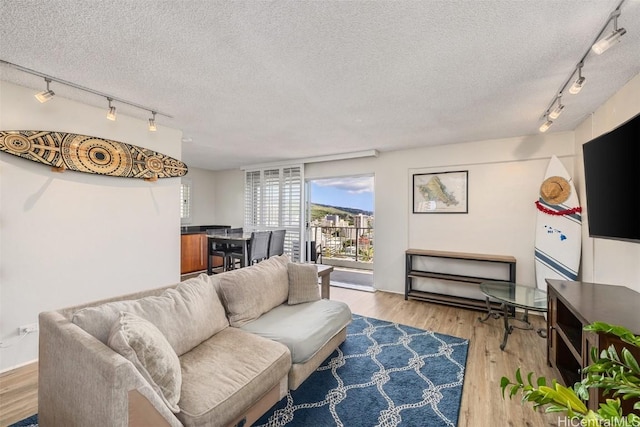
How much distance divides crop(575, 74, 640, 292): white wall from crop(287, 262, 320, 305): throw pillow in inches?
100

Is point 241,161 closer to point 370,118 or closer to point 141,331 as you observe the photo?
point 370,118

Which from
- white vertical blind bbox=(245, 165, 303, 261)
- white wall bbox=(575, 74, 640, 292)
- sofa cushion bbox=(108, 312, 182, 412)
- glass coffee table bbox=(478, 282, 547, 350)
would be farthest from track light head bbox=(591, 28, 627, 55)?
white vertical blind bbox=(245, 165, 303, 261)

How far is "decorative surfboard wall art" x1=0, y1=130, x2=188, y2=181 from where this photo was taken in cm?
239

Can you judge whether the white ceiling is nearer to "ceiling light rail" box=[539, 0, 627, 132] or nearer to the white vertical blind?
"ceiling light rail" box=[539, 0, 627, 132]

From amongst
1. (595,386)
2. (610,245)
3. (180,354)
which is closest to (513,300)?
(610,245)

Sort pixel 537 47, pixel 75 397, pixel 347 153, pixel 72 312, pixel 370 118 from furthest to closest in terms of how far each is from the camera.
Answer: pixel 347 153 → pixel 370 118 → pixel 537 47 → pixel 72 312 → pixel 75 397

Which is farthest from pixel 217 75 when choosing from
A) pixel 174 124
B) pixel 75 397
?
pixel 75 397

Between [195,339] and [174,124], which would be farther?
[174,124]

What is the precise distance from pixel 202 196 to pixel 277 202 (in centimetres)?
217

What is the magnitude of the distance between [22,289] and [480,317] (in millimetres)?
4802

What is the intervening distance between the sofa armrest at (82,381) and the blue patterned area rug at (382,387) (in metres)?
0.69

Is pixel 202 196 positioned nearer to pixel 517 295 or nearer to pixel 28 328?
pixel 28 328

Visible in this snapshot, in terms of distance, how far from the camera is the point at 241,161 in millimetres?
5824

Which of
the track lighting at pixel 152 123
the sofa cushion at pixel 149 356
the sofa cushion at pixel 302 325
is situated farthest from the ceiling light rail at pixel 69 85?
the sofa cushion at pixel 302 325
